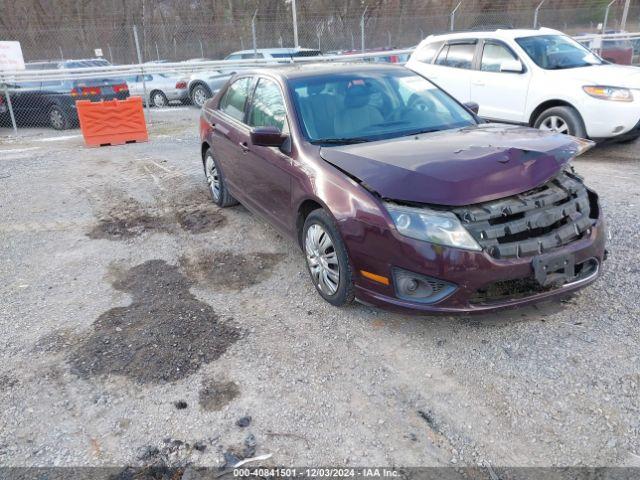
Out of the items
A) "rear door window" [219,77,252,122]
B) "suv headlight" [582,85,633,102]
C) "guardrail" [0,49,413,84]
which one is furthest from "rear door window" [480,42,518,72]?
"rear door window" [219,77,252,122]

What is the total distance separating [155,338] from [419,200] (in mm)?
1945

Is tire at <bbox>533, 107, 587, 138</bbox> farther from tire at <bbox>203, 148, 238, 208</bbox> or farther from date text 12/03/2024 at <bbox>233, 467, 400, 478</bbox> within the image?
date text 12/03/2024 at <bbox>233, 467, 400, 478</bbox>

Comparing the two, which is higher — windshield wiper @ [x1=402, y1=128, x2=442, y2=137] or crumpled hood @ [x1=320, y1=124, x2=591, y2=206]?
windshield wiper @ [x1=402, y1=128, x2=442, y2=137]

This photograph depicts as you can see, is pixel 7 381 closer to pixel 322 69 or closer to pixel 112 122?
pixel 322 69

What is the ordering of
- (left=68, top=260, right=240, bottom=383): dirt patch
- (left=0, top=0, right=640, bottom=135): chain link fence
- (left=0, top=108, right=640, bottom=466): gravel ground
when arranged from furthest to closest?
(left=0, top=0, right=640, bottom=135): chain link fence
(left=68, top=260, right=240, bottom=383): dirt patch
(left=0, top=108, right=640, bottom=466): gravel ground

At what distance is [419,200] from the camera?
9.73ft

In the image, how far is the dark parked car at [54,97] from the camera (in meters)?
12.3

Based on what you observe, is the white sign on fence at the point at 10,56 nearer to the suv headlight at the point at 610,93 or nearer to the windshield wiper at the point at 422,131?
the windshield wiper at the point at 422,131

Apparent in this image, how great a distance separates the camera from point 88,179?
7668 mm

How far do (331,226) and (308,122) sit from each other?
41.0 inches

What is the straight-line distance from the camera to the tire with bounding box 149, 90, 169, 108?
16.3 metres

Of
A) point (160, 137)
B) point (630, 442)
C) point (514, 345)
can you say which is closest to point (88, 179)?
point (160, 137)

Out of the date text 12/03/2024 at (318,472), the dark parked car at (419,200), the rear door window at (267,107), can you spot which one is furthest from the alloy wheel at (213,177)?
the date text 12/03/2024 at (318,472)

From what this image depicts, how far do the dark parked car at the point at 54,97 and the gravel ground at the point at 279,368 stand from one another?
860 cm
